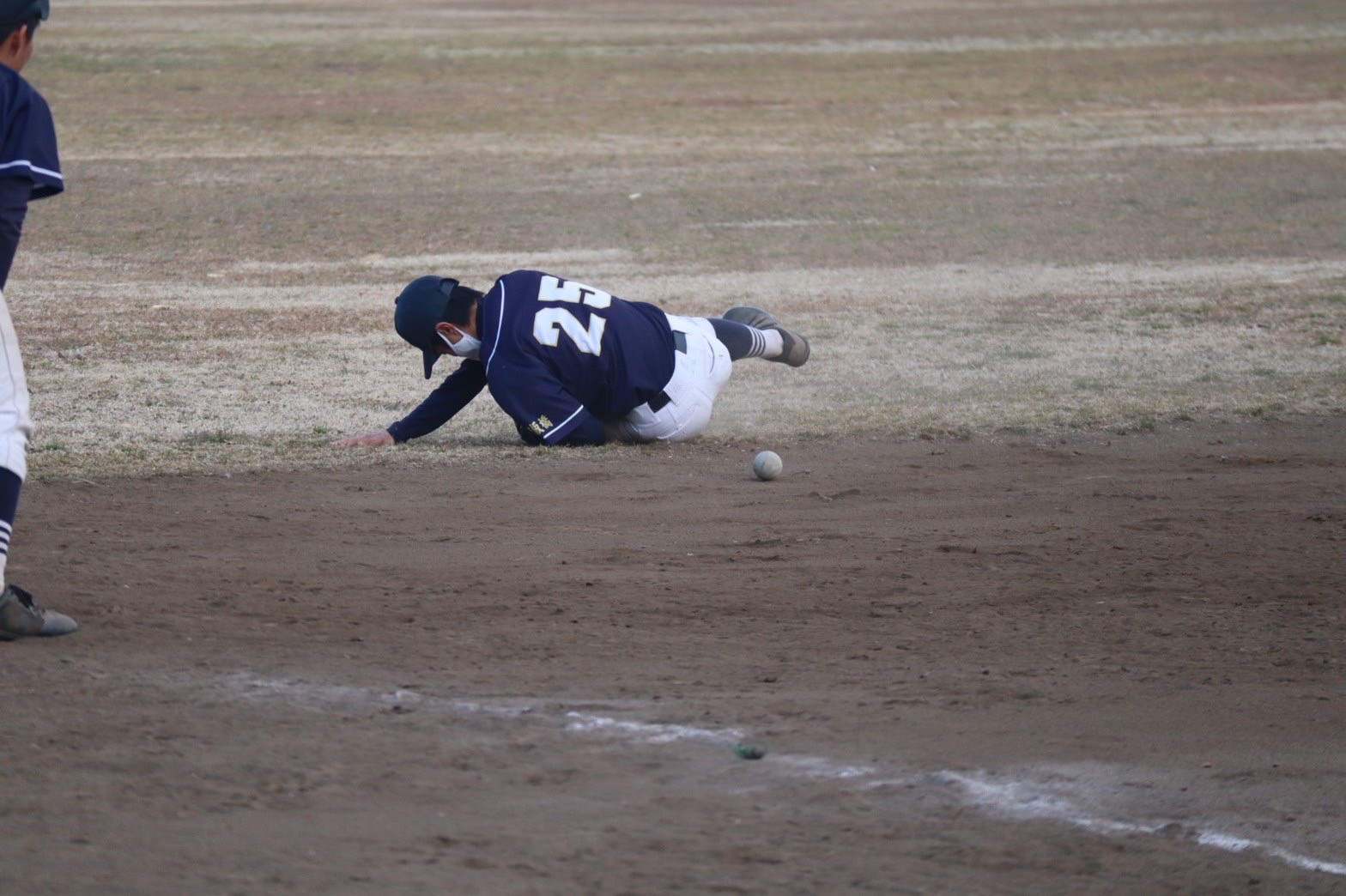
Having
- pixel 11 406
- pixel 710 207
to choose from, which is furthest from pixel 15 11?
pixel 710 207

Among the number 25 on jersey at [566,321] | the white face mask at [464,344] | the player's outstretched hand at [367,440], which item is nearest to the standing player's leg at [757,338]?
the number 25 on jersey at [566,321]

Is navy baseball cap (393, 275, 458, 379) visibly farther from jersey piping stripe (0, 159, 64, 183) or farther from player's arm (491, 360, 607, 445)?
jersey piping stripe (0, 159, 64, 183)

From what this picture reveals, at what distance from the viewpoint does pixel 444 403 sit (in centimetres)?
795

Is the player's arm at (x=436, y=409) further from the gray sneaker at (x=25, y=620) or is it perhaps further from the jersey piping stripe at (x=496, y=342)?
the gray sneaker at (x=25, y=620)

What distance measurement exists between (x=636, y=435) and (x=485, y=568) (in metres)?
2.38

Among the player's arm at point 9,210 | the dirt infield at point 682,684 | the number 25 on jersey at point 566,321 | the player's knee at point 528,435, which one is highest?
the player's arm at point 9,210

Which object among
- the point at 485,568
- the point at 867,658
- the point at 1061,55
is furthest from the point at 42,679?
A: the point at 1061,55

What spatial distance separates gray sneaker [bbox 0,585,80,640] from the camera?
15.5 ft

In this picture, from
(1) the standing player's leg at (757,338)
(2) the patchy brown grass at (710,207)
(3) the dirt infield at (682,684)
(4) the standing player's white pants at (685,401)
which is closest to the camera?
(3) the dirt infield at (682,684)

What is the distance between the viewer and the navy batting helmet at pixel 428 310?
754 centimetres

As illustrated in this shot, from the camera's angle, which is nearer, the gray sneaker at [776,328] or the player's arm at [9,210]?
the player's arm at [9,210]

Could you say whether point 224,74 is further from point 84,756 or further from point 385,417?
point 84,756

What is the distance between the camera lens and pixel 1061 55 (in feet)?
88.8

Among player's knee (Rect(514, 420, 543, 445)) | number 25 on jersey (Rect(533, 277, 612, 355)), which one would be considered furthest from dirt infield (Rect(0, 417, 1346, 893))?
number 25 on jersey (Rect(533, 277, 612, 355))
